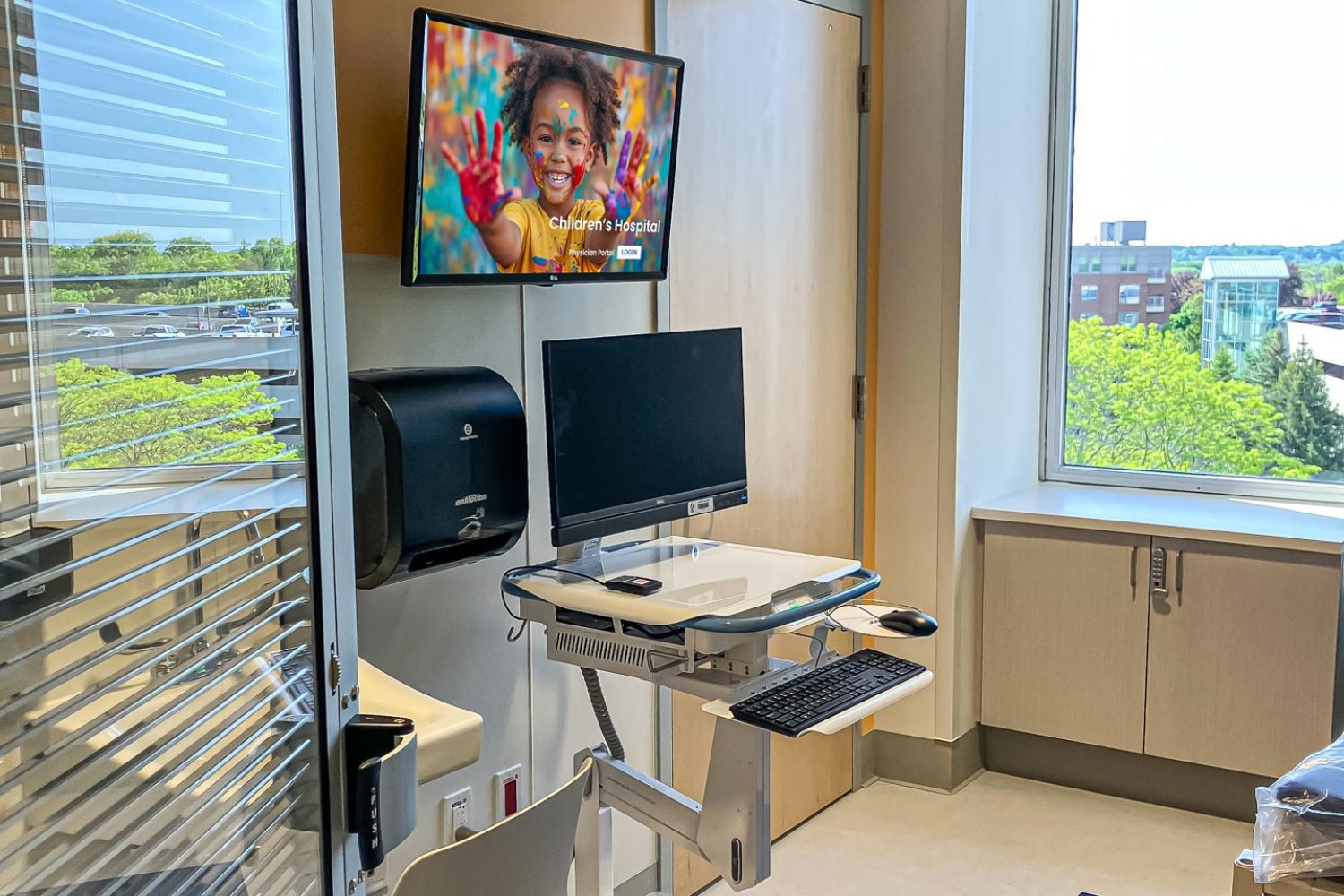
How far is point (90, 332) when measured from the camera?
2.77 ft

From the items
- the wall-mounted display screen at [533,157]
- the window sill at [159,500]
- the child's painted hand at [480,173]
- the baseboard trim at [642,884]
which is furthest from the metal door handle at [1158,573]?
the window sill at [159,500]

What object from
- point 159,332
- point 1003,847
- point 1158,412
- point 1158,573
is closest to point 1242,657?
point 1158,573

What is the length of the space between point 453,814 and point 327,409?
152cm

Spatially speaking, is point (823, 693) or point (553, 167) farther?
point (553, 167)

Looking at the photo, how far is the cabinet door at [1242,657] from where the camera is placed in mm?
3410

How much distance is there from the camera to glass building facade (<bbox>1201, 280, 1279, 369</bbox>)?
13.1 ft

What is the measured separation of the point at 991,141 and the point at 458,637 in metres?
2.41

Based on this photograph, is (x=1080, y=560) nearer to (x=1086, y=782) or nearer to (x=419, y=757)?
(x=1086, y=782)

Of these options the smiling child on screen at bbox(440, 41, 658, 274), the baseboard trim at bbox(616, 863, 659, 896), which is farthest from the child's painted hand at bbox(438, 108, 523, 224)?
the baseboard trim at bbox(616, 863, 659, 896)

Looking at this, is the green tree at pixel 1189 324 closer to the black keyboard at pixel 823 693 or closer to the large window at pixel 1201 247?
the large window at pixel 1201 247

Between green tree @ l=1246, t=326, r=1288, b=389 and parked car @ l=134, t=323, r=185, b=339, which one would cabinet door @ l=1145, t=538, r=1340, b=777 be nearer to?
green tree @ l=1246, t=326, r=1288, b=389

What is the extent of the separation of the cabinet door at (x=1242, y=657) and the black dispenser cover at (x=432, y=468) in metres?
2.20

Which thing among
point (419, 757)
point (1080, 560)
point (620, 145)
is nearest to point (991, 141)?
point (1080, 560)

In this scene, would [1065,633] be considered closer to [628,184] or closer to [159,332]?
[628,184]
